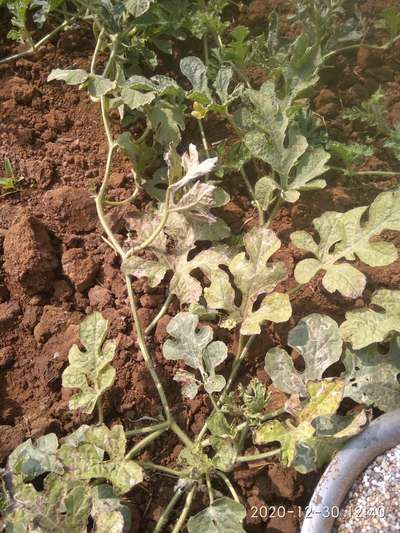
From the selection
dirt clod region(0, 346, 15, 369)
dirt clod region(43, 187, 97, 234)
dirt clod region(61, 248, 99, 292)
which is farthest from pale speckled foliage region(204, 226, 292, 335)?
dirt clod region(0, 346, 15, 369)

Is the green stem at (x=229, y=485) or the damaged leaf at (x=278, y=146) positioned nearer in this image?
the green stem at (x=229, y=485)

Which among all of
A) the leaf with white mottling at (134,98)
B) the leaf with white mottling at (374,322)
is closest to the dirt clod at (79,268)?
the leaf with white mottling at (134,98)

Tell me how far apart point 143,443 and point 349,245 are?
92cm

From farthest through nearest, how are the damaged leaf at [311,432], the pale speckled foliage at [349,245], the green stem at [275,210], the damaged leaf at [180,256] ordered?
the green stem at [275,210] → the damaged leaf at [180,256] → the pale speckled foliage at [349,245] → the damaged leaf at [311,432]

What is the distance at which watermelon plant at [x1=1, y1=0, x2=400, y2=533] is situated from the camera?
1729 mm

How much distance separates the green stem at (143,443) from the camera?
1.79 metres

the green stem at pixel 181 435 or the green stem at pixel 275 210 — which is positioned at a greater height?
the green stem at pixel 275 210

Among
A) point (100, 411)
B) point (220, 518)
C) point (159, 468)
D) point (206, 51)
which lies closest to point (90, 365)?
point (100, 411)

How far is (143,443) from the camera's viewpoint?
1.83 meters

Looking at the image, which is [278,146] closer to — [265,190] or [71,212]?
[265,190]

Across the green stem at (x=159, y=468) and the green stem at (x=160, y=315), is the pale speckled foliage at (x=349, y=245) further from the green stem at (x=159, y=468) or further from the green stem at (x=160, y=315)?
the green stem at (x=159, y=468)

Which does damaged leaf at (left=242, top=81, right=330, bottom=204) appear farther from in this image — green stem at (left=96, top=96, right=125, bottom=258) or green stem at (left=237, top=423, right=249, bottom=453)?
green stem at (left=237, top=423, right=249, bottom=453)

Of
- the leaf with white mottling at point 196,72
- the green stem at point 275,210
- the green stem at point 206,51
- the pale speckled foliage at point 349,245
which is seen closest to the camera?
the pale speckled foliage at point 349,245

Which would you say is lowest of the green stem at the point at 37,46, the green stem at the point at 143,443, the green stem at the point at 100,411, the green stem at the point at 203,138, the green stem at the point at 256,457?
the green stem at the point at 256,457
